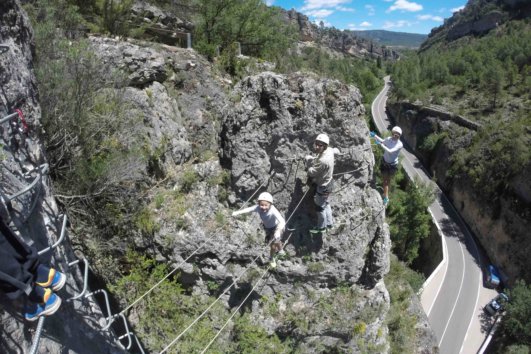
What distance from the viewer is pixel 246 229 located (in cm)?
894

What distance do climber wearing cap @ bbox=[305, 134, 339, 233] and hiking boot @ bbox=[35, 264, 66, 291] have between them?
17.2 feet

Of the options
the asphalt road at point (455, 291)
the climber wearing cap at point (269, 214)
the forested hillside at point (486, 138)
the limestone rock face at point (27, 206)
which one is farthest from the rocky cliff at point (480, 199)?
the limestone rock face at point (27, 206)

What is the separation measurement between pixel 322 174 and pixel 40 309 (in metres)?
5.77

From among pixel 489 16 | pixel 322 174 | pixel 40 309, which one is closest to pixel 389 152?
pixel 322 174

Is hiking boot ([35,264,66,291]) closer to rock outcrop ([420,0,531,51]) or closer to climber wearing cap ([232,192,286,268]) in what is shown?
climber wearing cap ([232,192,286,268])

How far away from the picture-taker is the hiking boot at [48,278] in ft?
12.0

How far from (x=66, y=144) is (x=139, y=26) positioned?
8.24 meters

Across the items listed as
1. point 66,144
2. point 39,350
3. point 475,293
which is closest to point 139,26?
point 66,144

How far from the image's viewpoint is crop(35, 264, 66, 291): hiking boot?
366 cm

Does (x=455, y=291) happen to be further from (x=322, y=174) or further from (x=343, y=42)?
(x=343, y=42)

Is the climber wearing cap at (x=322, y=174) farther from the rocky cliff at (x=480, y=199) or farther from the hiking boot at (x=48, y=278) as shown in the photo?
the rocky cliff at (x=480, y=199)

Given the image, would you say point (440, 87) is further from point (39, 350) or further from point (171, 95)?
point (39, 350)

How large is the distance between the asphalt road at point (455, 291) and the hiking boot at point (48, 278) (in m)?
31.5

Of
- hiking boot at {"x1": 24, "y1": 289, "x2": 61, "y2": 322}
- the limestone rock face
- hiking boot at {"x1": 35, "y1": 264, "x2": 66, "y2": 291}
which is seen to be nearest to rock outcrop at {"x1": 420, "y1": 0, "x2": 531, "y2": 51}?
the limestone rock face
